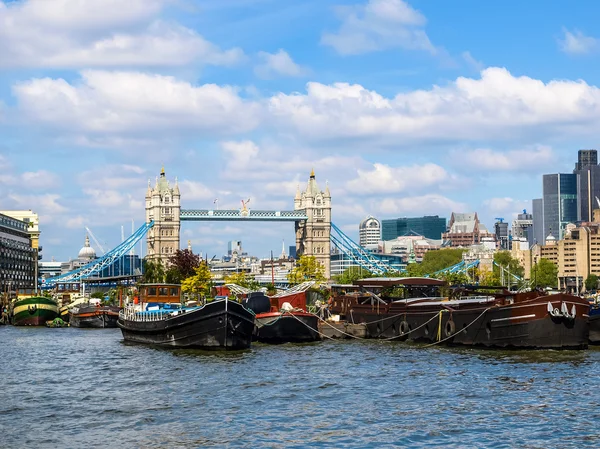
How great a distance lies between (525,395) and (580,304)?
18.8 metres

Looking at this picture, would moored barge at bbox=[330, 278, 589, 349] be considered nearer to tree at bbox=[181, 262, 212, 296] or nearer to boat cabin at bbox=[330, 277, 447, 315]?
boat cabin at bbox=[330, 277, 447, 315]

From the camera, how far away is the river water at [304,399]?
3612 centimetres

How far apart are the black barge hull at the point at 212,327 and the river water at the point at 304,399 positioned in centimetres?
113

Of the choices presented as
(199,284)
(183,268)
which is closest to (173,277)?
(183,268)

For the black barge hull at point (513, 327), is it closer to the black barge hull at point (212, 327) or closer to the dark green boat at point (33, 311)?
the black barge hull at point (212, 327)

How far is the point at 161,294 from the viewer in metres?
78.9

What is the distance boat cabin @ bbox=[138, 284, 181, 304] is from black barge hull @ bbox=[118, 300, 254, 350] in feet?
36.9

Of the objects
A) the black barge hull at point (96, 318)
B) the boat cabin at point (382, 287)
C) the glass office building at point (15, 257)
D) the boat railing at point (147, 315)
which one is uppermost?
the glass office building at point (15, 257)

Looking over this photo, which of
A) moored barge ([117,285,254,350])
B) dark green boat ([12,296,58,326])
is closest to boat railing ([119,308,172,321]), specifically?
moored barge ([117,285,254,350])

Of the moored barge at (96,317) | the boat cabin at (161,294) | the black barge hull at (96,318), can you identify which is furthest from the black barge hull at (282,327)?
the black barge hull at (96,318)

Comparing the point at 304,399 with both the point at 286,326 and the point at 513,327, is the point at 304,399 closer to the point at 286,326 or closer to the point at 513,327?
the point at 513,327

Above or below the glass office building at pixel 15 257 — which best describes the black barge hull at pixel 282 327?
below

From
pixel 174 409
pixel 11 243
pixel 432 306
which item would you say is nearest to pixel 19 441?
pixel 174 409

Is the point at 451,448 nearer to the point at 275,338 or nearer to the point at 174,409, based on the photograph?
the point at 174,409
